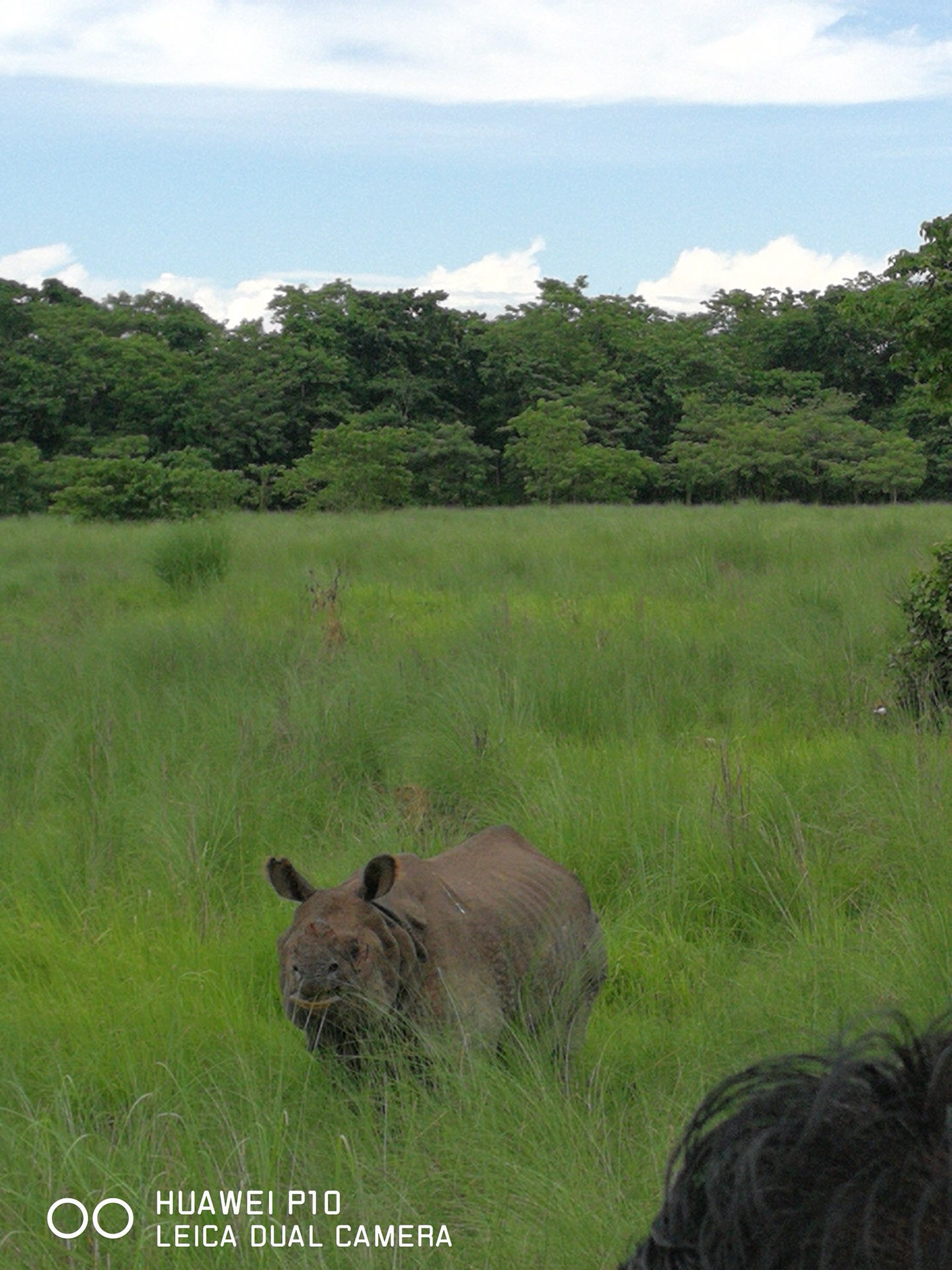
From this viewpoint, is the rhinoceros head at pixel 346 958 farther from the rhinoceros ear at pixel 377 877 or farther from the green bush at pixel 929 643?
the green bush at pixel 929 643

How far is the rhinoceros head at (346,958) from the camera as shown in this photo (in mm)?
2324

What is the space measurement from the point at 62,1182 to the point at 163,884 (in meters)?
1.79

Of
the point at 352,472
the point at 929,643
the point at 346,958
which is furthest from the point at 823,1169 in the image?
the point at 352,472

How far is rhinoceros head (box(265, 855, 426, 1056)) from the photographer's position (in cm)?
232

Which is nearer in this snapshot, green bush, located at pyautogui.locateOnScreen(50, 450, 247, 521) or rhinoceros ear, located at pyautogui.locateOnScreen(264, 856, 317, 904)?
rhinoceros ear, located at pyautogui.locateOnScreen(264, 856, 317, 904)

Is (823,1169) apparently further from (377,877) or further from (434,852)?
(434,852)

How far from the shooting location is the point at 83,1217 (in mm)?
2107

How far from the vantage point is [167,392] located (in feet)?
116

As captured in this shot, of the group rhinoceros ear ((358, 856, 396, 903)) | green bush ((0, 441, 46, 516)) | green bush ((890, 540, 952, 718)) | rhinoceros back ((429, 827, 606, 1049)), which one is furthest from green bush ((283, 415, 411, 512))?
rhinoceros ear ((358, 856, 396, 903))

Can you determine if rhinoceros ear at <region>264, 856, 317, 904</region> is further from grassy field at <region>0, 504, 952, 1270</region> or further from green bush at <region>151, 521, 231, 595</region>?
green bush at <region>151, 521, 231, 595</region>

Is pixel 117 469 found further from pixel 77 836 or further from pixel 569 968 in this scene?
pixel 569 968

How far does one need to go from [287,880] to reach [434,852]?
5.05 feet

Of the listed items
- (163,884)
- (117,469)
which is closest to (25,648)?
(163,884)

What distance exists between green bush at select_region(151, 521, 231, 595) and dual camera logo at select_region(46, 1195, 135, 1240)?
26.1 ft
